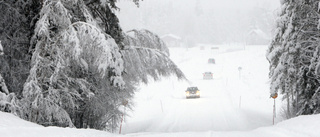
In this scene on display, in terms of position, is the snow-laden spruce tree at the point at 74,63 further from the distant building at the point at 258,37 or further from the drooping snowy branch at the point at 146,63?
the distant building at the point at 258,37

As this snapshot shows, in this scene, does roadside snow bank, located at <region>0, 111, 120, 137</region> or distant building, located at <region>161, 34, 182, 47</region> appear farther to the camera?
distant building, located at <region>161, 34, 182, 47</region>

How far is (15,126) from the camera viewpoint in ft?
23.1

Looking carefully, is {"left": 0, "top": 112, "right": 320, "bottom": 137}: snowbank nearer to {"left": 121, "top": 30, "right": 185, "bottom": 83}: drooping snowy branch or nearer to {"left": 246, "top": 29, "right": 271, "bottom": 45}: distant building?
{"left": 121, "top": 30, "right": 185, "bottom": 83}: drooping snowy branch

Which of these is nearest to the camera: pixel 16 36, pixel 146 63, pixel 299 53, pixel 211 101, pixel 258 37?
pixel 16 36

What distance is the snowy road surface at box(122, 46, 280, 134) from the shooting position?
21.5 meters

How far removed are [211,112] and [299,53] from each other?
10476 mm

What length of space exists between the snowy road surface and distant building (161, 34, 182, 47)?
104 ft

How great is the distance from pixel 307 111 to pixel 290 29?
164 inches

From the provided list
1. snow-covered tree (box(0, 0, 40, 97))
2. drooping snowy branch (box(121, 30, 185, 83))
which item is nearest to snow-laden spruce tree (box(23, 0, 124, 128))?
snow-covered tree (box(0, 0, 40, 97))

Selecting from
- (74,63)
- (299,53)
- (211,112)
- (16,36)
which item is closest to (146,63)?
(74,63)

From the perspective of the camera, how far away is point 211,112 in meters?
26.2

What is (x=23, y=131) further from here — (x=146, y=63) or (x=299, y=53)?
(x=299, y=53)

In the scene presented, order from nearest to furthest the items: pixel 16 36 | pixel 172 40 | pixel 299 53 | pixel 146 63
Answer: pixel 16 36 → pixel 146 63 → pixel 299 53 → pixel 172 40

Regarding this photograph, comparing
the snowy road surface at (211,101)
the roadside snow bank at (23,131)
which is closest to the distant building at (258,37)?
the snowy road surface at (211,101)
